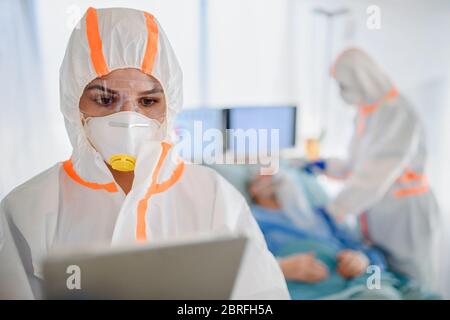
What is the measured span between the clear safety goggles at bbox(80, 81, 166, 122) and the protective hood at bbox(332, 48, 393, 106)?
0.96 metres

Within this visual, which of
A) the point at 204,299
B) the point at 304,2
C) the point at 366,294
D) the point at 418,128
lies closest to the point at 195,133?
the point at 204,299

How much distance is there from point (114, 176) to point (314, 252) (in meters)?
0.85

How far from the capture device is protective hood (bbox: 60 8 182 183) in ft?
2.19

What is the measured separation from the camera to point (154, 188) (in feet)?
2.47

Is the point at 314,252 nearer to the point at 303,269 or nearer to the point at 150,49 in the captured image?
the point at 303,269

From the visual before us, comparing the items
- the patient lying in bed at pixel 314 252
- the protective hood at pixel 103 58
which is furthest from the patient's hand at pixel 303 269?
the protective hood at pixel 103 58

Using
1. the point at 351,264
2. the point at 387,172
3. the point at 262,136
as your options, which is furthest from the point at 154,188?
the point at 387,172

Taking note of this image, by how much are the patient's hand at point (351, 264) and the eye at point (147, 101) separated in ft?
2.69

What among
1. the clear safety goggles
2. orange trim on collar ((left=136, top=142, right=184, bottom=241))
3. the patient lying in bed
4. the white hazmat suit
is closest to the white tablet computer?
orange trim on collar ((left=136, top=142, right=184, bottom=241))

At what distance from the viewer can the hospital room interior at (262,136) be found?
72 cm

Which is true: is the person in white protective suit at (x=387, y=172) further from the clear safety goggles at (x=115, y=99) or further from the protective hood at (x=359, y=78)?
the clear safety goggles at (x=115, y=99)

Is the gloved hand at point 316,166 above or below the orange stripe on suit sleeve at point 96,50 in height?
below

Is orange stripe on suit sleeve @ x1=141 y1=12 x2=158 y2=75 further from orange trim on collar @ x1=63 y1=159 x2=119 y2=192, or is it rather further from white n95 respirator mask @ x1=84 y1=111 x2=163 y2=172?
orange trim on collar @ x1=63 y1=159 x2=119 y2=192

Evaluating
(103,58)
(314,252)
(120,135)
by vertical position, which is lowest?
(314,252)
